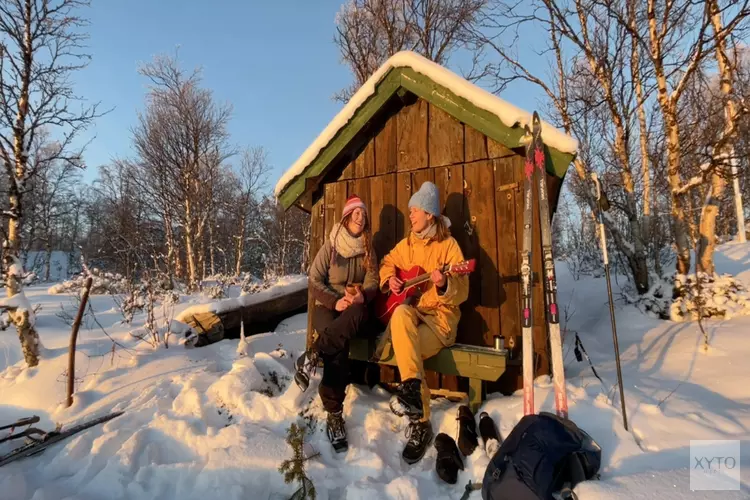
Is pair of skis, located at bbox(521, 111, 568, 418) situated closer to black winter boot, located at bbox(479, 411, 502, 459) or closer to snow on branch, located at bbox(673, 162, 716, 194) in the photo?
black winter boot, located at bbox(479, 411, 502, 459)

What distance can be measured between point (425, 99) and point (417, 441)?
3087 mm

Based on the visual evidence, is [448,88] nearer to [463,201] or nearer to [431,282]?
[463,201]

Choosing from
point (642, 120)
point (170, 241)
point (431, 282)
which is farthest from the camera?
point (170, 241)

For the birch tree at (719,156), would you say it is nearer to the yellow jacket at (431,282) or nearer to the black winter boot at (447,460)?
the yellow jacket at (431,282)

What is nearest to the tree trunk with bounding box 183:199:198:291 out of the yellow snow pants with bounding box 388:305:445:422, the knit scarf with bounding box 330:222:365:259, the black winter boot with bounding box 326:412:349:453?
the knit scarf with bounding box 330:222:365:259

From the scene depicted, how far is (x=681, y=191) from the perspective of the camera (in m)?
5.96

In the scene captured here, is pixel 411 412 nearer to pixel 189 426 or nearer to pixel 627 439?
pixel 627 439

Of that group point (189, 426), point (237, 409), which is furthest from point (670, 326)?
point (189, 426)

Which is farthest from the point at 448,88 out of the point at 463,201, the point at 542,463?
the point at 542,463

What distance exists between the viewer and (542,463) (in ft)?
6.78

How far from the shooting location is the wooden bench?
3.02m

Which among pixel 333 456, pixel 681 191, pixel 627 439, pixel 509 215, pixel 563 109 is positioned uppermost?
pixel 563 109

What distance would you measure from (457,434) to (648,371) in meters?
2.57

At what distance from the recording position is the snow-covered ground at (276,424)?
7.86 ft
